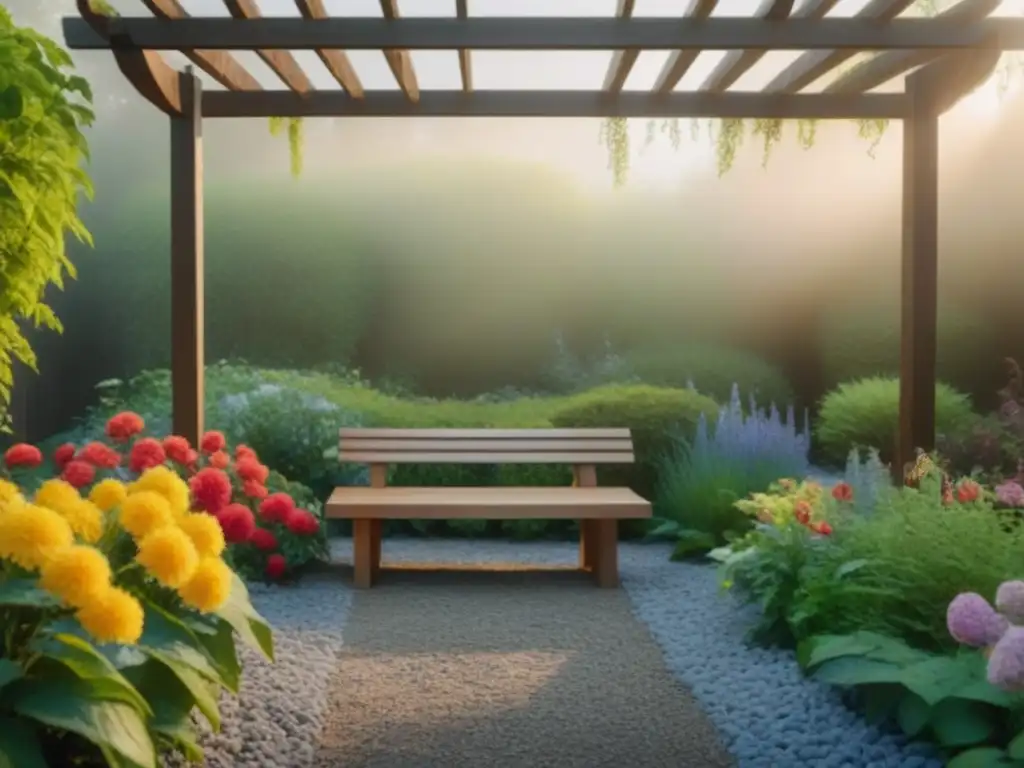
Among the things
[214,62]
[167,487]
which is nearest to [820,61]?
[214,62]

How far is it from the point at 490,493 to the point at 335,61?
235 centimetres

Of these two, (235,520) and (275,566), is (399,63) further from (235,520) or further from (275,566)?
(275,566)

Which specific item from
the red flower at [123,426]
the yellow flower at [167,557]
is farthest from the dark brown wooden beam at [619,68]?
the yellow flower at [167,557]

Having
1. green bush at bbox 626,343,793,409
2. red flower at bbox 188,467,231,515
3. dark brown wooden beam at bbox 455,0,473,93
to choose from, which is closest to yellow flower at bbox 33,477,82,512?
red flower at bbox 188,467,231,515

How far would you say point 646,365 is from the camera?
1138cm

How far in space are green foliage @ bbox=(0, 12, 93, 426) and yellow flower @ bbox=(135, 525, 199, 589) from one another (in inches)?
94.9

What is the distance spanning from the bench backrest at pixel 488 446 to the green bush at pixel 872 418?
316cm

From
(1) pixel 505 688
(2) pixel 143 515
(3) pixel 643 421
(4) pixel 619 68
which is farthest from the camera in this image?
(3) pixel 643 421

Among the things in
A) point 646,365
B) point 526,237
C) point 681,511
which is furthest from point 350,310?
point 681,511

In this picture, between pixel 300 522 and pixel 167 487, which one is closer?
pixel 167 487

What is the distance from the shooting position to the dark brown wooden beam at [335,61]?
4.46 metres

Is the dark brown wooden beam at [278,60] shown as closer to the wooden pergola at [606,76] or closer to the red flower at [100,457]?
the wooden pergola at [606,76]

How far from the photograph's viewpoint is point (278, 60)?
5.54 meters

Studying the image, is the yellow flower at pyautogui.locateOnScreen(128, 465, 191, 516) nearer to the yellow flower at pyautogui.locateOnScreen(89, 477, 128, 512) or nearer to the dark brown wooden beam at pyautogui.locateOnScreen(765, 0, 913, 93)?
the yellow flower at pyautogui.locateOnScreen(89, 477, 128, 512)
